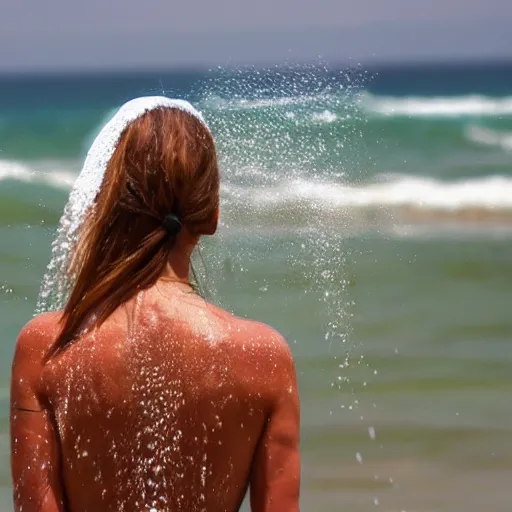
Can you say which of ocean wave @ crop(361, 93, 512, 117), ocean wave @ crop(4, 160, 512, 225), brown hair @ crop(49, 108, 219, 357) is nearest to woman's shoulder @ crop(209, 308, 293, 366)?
brown hair @ crop(49, 108, 219, 357)

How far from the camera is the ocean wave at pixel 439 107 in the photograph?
1700 centimetres

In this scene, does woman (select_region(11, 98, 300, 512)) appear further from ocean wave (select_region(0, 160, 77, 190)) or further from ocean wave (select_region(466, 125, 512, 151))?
ocean wave (select_region(466, 125, 512, 151))

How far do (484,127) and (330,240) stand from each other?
5.92 m

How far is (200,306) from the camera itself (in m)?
1.84

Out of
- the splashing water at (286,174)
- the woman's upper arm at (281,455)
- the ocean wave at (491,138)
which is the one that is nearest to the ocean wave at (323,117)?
the splashing water at (286,174)

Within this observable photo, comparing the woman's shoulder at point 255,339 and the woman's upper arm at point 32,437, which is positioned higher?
the woman's shoulder at point 255,339

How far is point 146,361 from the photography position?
1797mm

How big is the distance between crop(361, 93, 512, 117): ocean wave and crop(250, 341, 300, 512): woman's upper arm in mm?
14963

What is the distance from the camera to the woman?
1.78 m

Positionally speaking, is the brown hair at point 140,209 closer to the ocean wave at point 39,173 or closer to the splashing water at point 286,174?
the splashing water at point 286,174

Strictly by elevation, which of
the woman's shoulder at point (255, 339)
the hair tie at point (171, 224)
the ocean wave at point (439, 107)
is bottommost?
the ocean wave at point (439, 107)

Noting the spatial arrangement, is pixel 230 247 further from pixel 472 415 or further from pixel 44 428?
pixel 44 428

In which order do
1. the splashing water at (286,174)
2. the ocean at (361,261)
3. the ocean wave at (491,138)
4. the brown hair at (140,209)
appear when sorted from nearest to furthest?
1. the brown hair at (140,209)
2. the ocean at (361,261)
3. the splashing water at (286,174)
4. the ocean wave at (491,138)

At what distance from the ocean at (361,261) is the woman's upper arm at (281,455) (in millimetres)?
2600
